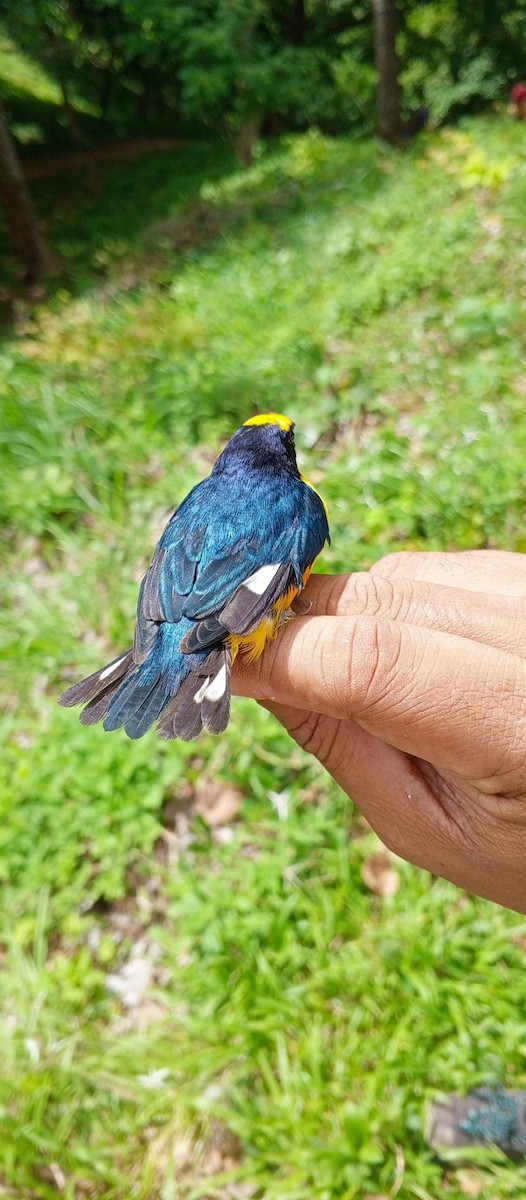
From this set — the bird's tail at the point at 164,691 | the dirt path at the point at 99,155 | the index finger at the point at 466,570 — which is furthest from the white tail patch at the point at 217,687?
the dirt path at the point at 99,155

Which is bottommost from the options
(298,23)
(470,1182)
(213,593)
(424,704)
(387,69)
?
(470,1182)

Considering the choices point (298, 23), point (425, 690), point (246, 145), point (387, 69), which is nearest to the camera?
point (425, 690)

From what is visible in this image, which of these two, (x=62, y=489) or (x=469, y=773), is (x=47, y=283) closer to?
(x=62, y=489)

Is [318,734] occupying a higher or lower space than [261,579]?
lower

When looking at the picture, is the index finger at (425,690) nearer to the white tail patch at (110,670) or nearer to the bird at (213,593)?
the bird at (213,593)

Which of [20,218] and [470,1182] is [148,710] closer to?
[470,1182]

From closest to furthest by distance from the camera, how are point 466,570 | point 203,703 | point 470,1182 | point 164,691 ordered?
point 203,703 → point 164,691 → point 470,1182 → point 466,570

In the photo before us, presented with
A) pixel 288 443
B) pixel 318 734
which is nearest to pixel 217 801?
pixel 318 734

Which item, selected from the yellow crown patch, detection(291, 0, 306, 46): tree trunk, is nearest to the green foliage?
detection(291, 0, 306, 46): tree trunk
